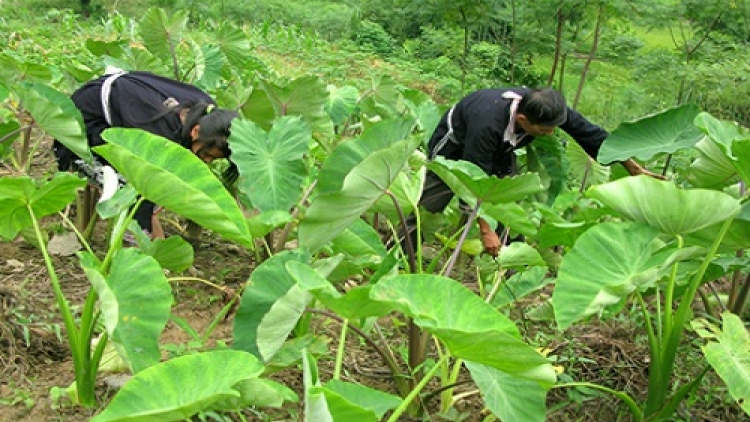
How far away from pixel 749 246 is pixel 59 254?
2.60 m

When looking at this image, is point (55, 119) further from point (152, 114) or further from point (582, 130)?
point (582, 130)

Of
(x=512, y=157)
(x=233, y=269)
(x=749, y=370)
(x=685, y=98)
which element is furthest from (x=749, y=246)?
(x=685, y=98)

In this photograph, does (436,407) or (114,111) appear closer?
(436,407)

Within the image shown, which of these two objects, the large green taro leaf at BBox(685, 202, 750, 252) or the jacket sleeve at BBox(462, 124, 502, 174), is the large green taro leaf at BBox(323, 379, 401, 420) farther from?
the jacket sleeve at BBox(462, 124, 502, 174)

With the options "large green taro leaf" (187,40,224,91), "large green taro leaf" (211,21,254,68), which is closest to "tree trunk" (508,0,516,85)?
"large green taro leaf" (211,21,254,68)

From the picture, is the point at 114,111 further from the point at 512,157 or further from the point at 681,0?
the point at 681,0


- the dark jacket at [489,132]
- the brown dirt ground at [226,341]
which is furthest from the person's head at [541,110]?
the brown dirt ground at [226,341]

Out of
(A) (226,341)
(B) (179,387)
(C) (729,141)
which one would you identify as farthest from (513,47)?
(B) (179,387)

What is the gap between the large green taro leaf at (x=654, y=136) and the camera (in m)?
2.79

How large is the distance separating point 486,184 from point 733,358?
31.2 inches

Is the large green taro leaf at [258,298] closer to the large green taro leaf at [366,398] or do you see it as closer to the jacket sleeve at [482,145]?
the large green taro leaf at [366,398]

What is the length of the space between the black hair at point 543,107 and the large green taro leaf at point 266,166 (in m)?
0.92

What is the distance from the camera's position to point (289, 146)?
273 centimetres

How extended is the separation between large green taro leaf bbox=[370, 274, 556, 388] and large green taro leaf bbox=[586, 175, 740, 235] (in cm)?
64
